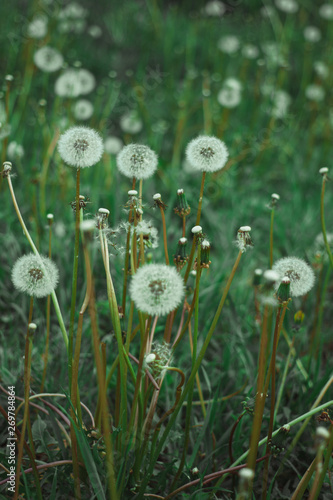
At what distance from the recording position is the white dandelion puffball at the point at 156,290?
3.15 feet

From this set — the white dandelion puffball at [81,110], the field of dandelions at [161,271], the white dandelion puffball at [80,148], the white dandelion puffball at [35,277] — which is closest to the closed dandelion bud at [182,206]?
the field of dandelions at [161,271]

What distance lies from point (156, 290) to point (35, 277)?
32cm

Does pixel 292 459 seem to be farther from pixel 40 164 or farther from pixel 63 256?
pixel 40 164

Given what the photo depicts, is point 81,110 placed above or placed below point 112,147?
above

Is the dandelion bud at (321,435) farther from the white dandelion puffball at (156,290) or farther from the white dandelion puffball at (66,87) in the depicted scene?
the white dandelion puffball at (66,87)

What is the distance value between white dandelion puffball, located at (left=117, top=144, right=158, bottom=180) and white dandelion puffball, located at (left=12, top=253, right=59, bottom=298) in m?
0.32

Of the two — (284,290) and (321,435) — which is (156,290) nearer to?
(284,290)

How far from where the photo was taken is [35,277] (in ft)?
3.61

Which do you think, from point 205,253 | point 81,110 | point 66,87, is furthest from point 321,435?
point 81,110

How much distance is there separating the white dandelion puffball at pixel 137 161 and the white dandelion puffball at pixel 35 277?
0.32m

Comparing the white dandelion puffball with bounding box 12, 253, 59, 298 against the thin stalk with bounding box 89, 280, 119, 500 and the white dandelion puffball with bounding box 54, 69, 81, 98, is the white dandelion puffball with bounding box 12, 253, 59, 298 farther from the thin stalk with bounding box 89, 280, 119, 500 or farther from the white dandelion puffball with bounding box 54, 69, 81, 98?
the white dandelion puffball with bounding box 54, 69, 81, 98

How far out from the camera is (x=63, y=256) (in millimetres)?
2152

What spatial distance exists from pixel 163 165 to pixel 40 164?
0.78 m

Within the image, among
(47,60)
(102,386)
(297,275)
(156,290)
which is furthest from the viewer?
(47,60)
